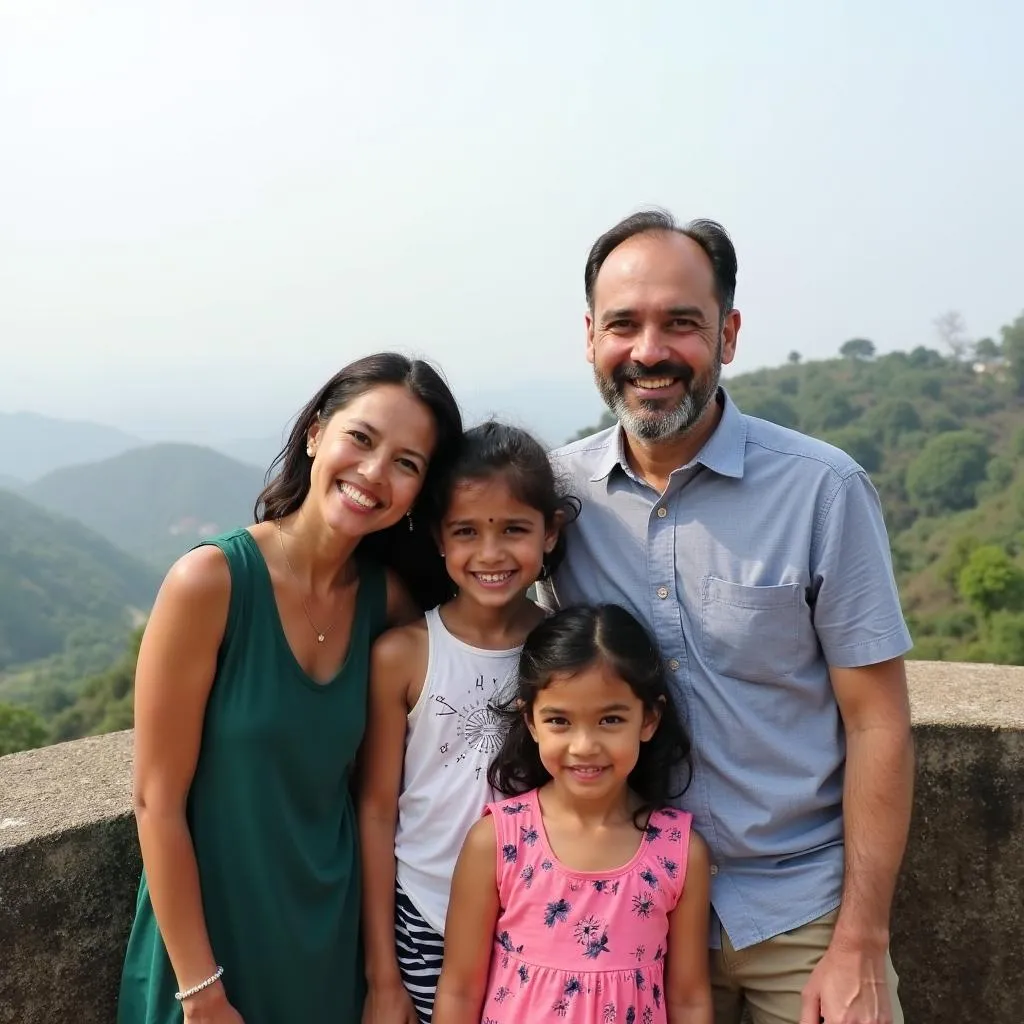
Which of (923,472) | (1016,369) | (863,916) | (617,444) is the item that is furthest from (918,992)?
(1016,369)

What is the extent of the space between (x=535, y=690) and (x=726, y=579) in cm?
54

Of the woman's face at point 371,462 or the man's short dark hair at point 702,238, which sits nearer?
the woman's face at point 371,462

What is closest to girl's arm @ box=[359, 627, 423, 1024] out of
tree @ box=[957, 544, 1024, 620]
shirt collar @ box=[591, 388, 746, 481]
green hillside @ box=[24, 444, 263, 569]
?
shirt collar @ box=[591, 388, 746, 481]

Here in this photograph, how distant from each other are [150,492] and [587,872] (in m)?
195

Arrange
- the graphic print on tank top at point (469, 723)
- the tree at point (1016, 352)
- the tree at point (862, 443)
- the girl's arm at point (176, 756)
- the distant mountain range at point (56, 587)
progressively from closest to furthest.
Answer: the girl's arm at point (176, 756) → the graphic print on tank top at point (469, 723) → the tree at point (862, 443) → the tree at point (1016, 352) → the distant mountain range at point (56, 587)

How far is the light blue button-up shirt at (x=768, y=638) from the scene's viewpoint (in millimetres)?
2322

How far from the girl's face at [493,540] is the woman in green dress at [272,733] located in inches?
6.3

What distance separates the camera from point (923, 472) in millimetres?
53062

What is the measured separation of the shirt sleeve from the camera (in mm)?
2303

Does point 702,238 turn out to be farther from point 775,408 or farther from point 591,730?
point 775,408

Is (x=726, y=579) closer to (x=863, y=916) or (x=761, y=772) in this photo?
(x=761, y=772)

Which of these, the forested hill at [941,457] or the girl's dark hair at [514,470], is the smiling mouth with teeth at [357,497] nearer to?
the girl's dark hair at [514,470]

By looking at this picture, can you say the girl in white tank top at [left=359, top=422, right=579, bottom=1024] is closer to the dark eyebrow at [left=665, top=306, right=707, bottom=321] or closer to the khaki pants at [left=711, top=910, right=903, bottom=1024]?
the dark eyebrow at [left=665, top=306, right=707, bottom=321]

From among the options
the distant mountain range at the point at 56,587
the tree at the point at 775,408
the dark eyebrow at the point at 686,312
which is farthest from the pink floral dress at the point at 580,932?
the distant mountain range at the point at 56,587
